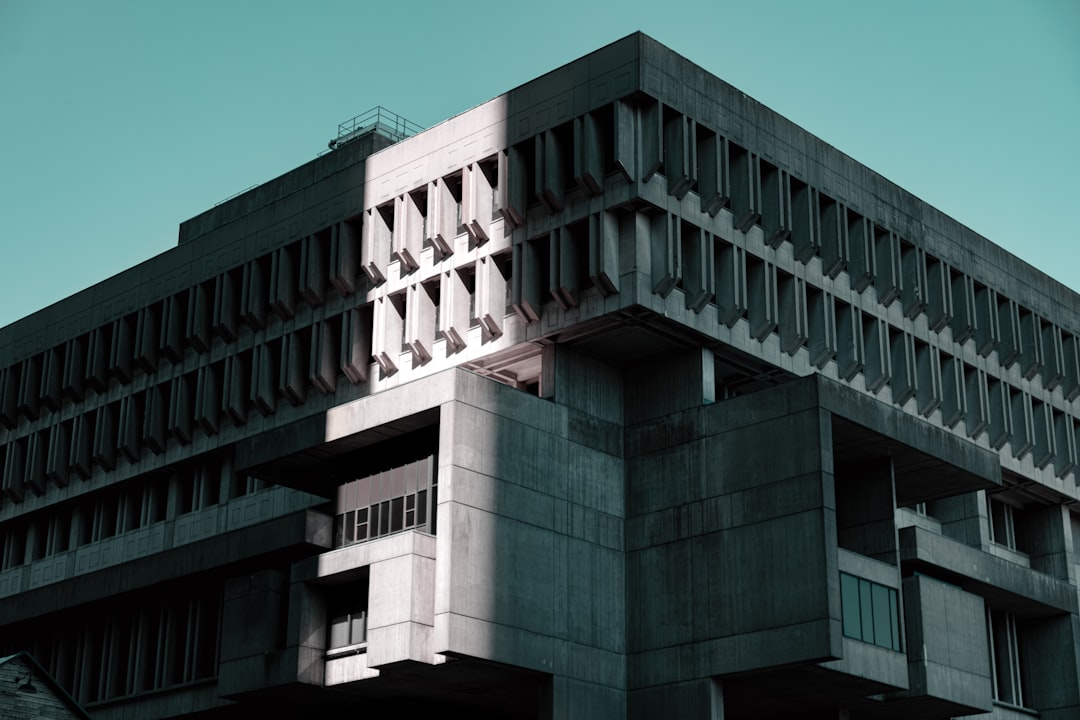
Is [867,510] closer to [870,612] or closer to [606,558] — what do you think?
[870,612]

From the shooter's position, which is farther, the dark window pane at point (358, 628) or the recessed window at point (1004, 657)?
the recessed window at point (1004, 657)

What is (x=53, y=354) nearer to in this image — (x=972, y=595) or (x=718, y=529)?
(x=718, y=529)

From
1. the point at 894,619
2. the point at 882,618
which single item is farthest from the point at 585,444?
the point at 894,619

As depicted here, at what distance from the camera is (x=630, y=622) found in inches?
2464

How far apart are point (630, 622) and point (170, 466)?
28354mm

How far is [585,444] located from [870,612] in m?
12.5

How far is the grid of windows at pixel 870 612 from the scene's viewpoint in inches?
2343

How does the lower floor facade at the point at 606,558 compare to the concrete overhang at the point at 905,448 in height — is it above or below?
below

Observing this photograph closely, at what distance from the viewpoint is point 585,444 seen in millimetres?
63531

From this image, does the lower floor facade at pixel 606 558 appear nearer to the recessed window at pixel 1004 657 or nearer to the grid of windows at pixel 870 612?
the grid of windows at pixel 870 612

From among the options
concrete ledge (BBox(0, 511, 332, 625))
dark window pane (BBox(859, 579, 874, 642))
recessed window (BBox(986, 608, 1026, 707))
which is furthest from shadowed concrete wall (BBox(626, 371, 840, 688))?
recessed window (BBox(986, 608, 1026, 707))

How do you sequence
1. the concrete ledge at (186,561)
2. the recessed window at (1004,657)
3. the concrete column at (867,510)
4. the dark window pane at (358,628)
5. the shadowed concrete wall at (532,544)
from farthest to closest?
the recessed window at (1004,657)
the concrete ledge at (186,561)
the concrete column at (867,510)
the dark window pane at (358,628)
the shadowed concrete wall at (532,544)

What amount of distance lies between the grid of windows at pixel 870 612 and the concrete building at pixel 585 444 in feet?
0.41

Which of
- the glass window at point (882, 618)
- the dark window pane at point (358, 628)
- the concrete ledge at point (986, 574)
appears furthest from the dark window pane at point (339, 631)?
the concrete ledge at point (986, 574)
